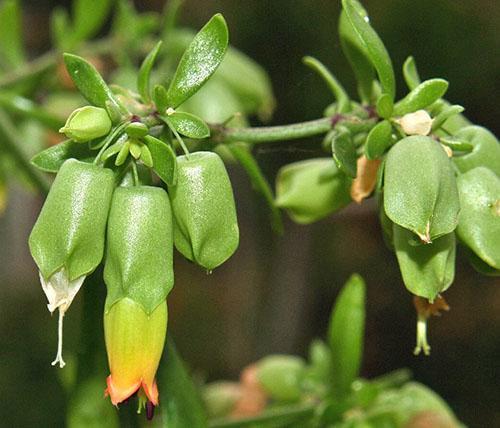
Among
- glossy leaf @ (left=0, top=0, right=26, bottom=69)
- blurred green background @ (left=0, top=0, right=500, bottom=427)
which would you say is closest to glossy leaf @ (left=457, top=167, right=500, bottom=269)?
glossy leaf @ (left=0, top=0, right=26, bottom=69)

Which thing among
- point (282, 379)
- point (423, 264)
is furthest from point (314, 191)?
point (282, 379)

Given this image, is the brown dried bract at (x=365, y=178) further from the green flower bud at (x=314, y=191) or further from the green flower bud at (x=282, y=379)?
the green flower bud at (x=282, y=379)

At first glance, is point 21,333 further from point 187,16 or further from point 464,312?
point 464,312

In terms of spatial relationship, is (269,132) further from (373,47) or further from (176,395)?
(176,395)

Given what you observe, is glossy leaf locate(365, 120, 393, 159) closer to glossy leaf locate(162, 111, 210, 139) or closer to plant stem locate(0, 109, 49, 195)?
glossy leaf locate(162, 111, 210, 139)

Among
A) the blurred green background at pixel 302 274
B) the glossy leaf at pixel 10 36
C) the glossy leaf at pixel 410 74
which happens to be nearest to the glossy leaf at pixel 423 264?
the glossy leaf at pixel 410 74

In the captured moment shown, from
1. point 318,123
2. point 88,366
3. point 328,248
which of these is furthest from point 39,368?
point 318,123
